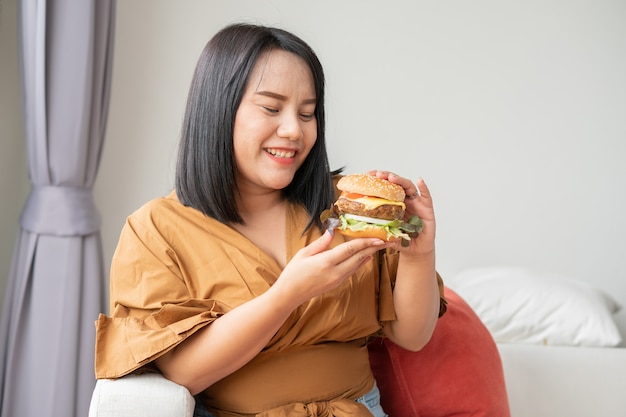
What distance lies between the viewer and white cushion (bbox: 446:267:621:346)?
2.86m

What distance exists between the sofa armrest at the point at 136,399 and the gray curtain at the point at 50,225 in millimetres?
1189

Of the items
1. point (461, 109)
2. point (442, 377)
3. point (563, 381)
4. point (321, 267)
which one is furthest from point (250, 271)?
point (461, 109)

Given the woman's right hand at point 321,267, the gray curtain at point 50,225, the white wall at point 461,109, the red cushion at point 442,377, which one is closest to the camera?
the woman's right hand at point 321,267

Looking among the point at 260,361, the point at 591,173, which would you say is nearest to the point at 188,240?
the point at 260,361

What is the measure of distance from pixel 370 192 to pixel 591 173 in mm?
2145

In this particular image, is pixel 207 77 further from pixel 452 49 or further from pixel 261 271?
pixel 452 49

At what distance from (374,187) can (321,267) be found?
0.74 feet

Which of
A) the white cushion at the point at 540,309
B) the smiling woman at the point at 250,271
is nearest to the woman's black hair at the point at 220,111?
the smiling woman at the point at 250,271

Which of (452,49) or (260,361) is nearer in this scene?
(260,361)

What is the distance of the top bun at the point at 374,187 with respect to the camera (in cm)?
163

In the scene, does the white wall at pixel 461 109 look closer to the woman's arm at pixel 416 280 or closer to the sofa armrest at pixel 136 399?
the woman's arm at pixel 416 280

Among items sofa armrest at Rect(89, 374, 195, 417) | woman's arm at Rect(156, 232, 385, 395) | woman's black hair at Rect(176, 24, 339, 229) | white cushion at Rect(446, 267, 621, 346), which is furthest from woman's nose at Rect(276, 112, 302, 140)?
white cushion at Rect(446, 267, 621, 346)

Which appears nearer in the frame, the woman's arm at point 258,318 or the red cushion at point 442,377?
the woman's arm at point 258,318

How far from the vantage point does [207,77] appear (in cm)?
173
